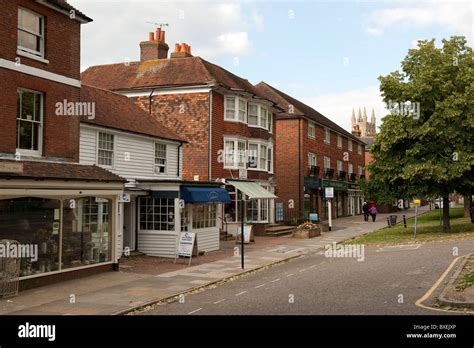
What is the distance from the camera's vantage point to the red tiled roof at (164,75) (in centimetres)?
3056

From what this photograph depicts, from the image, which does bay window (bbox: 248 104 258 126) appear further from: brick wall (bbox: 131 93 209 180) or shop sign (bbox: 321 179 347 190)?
shop sign (bbox: 321 179 347 190)

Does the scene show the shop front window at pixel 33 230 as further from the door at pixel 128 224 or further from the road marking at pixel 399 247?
the road marking at pixel 399 247

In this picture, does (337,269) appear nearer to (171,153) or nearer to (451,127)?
(171,153)

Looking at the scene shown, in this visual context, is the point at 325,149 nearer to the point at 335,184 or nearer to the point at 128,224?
the point at 335,184

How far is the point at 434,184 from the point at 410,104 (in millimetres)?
4558

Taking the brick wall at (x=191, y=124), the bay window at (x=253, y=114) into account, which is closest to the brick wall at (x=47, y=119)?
the brick wall at (x=191, y=124)

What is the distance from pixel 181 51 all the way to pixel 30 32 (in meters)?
19.5

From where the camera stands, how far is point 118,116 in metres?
22.4

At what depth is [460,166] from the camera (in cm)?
2566

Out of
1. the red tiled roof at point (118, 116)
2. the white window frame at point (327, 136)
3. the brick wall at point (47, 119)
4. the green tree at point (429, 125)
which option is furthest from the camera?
the white window frame at point (327, 136)

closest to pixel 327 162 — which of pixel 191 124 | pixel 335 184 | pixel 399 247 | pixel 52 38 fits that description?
pixel 335 184

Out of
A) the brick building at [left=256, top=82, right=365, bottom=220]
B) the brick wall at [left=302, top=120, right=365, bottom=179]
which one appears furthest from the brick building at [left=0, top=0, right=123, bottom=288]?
the brick wall at [left=302, top=120, right=365, bottom=179]

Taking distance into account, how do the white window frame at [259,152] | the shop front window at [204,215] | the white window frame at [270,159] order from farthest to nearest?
the white window frame at [270,159]
the white window frame at [259,152]
the shop front window at [204,215]

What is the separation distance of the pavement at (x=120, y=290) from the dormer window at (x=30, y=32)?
745 centimetres
